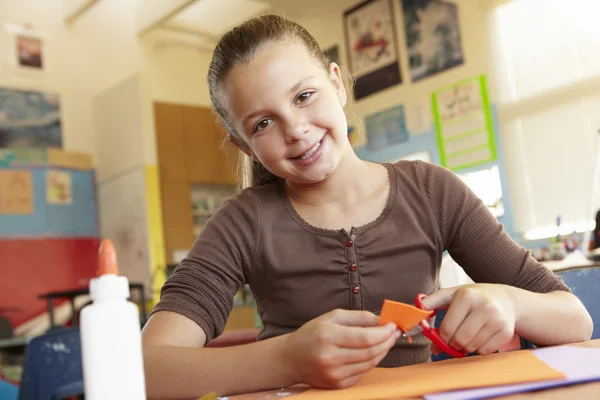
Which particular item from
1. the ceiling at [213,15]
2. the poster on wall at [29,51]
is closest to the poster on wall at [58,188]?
the poster on wall at [29,51]

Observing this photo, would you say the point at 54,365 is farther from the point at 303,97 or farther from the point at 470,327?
the point at 470,327

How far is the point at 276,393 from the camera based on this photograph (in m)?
0.65

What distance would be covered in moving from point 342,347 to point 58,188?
5.12 m

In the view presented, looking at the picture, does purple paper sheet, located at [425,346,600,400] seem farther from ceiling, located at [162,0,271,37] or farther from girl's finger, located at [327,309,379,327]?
ceiling, located at [162,0,271,37]

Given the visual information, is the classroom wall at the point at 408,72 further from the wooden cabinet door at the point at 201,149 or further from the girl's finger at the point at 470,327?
the girl's finger at the point at 470,327

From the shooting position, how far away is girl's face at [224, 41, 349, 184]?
939mm

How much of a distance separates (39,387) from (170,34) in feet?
15.3

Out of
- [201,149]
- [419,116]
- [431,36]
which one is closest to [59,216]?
[201,149]

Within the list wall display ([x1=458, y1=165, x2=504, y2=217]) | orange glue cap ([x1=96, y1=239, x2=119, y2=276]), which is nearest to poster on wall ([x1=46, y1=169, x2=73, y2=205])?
wall display ([x1=458, y1=165, x2=504, y2=217])

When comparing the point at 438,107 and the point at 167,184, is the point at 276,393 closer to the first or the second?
the point at 438,107

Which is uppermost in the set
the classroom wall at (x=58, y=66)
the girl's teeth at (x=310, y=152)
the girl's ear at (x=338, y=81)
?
the classroom wall at (x=58, y=66)

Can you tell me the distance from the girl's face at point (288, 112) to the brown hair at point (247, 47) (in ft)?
0.06

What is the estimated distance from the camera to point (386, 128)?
4.62m

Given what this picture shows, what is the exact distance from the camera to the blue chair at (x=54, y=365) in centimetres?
166
